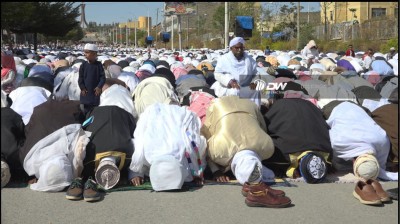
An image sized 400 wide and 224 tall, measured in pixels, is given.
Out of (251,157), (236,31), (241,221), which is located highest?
(236,31)

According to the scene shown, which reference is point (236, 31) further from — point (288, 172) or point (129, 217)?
point (129, 217)

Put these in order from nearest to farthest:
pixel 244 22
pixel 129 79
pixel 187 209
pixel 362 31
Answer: pixel 187 209
pixel 129 79
pixel 244 22
pixel 362 31

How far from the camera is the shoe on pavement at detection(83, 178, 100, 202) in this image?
16.0ft

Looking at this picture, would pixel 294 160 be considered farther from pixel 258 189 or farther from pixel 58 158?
pixel 58 158

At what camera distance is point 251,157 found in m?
5.39

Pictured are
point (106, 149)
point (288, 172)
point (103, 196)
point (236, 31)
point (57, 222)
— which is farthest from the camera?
point (236, 31)

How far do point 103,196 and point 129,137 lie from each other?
913 mm

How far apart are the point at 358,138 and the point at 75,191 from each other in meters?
3.07

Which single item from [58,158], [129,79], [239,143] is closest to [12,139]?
[58,158]

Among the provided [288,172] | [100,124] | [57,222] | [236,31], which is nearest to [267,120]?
[288,172]

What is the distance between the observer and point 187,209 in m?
4.71

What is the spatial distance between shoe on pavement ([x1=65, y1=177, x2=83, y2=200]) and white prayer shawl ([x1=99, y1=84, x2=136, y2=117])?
1999 millimetres

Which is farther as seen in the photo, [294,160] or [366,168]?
[294,160]

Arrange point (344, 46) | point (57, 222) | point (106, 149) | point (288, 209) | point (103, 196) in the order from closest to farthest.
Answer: point (57, 222)
point (288, 209)
point (103, 196)
point (106, 149)
point (344, 46)
